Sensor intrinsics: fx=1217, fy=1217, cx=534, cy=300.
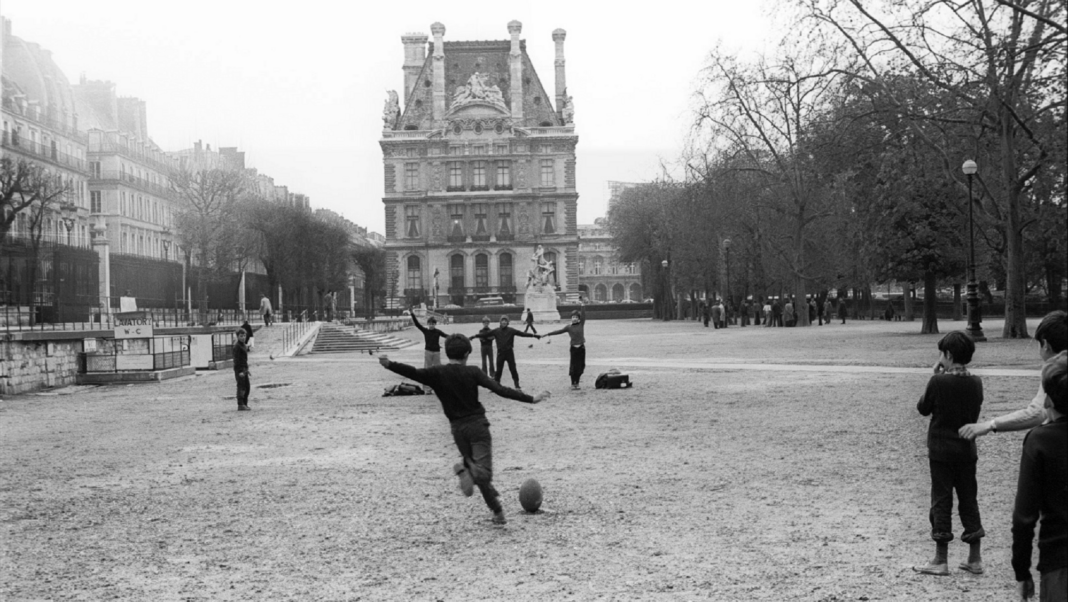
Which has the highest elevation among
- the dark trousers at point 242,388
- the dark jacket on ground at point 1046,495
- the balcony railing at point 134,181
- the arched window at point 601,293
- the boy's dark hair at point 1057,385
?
the balcony railing at point 134,181

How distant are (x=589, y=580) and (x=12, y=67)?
64592mm

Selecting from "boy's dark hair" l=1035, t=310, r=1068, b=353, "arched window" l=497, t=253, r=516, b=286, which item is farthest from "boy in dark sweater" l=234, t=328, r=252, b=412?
"arched window" l=497, t=253, r=516, b=286

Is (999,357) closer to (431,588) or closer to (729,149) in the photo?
(431,588)

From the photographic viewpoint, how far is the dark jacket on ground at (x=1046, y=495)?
5307 mm

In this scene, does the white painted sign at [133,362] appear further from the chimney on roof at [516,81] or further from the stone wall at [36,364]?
the chimney on roof at [516,81]

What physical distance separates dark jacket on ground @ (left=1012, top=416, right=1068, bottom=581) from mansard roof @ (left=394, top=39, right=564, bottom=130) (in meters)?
113

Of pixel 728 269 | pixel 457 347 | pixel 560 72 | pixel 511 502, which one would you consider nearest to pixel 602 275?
pixel 560 72

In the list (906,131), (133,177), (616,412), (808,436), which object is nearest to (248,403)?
(616,412)

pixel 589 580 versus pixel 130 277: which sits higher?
pixel 130 277

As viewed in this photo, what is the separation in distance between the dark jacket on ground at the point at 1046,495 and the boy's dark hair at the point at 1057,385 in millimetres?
78

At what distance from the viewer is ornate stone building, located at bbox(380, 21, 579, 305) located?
116000 millimetres

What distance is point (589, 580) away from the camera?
7805 millimetres

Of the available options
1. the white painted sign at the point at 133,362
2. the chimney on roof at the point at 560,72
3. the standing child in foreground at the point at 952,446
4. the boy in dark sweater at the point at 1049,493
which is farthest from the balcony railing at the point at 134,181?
the boy in dark sweater at the point at 1049,493

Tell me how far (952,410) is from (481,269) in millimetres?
110203
